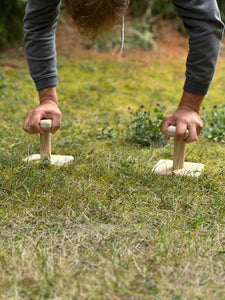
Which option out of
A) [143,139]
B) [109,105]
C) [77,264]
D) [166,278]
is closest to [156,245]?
[166,278]

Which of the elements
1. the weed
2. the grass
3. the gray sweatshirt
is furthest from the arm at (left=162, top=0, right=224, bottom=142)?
the weed

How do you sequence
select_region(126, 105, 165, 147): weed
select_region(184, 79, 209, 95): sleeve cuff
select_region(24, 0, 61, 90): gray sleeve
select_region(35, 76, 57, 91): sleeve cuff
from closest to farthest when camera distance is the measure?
select_region(184, 79, 209, 95): sleeve cuff < select_region(24, 0, 61, 90): gray sleeve < select_region(35, 76, 57, 91): sleeve cuff < select_region(126, 105, 165, 147): weed

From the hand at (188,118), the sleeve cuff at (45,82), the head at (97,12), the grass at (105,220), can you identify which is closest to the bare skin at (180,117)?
the hand at (188,118)

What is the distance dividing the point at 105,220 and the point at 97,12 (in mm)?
1047

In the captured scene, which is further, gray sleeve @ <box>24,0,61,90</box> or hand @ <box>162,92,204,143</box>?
gray sleeve @ <box>24,0,61,90</box>

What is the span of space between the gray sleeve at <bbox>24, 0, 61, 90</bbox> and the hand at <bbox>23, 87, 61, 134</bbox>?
2.5 inches

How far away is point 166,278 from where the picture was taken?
61.2 inches

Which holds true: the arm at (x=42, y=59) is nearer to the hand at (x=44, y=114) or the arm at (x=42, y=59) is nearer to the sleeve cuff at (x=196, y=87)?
the hand at (x=44, y=114)

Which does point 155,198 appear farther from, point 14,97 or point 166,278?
point 14,97

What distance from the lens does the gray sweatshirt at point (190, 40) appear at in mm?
2129

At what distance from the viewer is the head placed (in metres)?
1.96

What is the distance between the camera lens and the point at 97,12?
2.00 metres

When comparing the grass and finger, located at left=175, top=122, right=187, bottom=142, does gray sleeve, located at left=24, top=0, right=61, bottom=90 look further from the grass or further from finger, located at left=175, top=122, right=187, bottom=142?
finger, located at left=175, top=122, right=187, bottom=142

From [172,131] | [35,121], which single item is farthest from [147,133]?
[35,121]
